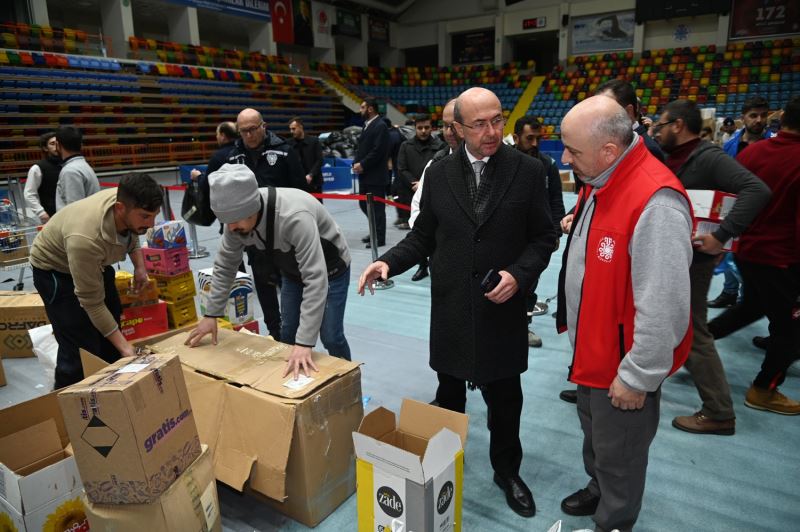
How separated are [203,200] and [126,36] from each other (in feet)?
43.1

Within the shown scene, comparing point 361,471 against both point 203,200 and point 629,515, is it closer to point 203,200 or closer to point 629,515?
point 629,515

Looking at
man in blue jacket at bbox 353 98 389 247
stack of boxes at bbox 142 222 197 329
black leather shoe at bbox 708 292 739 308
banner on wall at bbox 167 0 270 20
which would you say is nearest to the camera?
stack of boxes at bbox 142 222 197 329

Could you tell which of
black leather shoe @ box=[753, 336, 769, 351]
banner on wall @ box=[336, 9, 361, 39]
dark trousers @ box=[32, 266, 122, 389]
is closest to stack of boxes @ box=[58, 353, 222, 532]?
dark trousers @ box=[32, 266, 122, 389]

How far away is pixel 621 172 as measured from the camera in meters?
1.47

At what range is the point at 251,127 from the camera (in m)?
3.83

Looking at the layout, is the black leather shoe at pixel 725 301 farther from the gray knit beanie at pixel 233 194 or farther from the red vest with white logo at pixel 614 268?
the gray knit beanie at pixel 233 194

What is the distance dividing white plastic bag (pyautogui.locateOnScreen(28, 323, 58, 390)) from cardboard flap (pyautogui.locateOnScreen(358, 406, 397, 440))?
7.07 feet

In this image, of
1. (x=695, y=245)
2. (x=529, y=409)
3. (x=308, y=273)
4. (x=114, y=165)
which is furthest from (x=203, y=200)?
(x=114, y=165)

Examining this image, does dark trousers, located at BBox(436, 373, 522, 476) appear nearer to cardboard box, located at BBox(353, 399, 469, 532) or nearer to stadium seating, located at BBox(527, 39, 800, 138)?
cardboard box, located at BBox(353, 399, 469, 532)

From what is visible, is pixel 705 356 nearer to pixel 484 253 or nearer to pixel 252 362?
pixel 484 253

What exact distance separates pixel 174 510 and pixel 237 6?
18.6 metres

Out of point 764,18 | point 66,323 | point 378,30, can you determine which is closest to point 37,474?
point 66,323

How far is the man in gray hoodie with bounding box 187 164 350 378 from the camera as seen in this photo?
2027mm

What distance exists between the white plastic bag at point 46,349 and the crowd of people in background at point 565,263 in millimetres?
563
